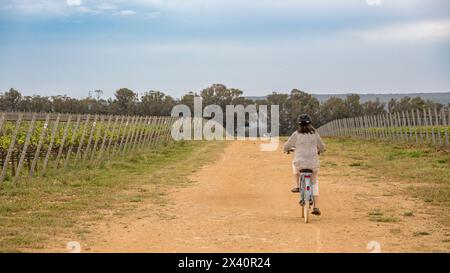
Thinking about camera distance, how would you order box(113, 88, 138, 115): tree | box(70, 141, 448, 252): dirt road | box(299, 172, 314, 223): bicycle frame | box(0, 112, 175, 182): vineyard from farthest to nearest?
box(113, 88, 138, 115): tree → box(0, 112, 175, 182): vineyard → box(299, 172, 314, 223): bicycle frame → box(70, 141, 448, 252): dirt road

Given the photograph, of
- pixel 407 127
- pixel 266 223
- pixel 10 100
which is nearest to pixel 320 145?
pixel 266 223

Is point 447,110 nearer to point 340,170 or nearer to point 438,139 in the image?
point 438,139

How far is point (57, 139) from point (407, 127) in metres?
24.1

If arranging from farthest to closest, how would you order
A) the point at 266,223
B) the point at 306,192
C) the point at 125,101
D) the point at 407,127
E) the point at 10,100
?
the point at 125,101 → the point at 10,100 → the point at 407,127 → the point at 306,192 → the point at 266,223

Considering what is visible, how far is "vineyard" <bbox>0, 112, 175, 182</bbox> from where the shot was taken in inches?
666

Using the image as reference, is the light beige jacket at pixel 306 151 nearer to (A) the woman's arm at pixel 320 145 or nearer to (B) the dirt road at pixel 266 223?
(A) the woman's arm at pixel 320 145

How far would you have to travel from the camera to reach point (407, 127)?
39.8 m

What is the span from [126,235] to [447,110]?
23.1 meters

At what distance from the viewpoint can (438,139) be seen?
3039cm

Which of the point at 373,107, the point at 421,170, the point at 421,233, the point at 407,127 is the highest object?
the point at 373,107

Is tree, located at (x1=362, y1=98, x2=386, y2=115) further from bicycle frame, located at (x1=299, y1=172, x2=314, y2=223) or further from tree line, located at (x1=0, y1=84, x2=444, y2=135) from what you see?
bicycle frame, located at (x1=299, y1=172, x2=314, y2=223)

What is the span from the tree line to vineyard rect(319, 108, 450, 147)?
5242cm

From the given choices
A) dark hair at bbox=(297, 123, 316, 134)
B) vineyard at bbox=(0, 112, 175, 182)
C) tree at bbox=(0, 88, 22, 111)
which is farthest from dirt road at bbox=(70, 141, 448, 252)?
tree at bbox=(0, 88, 22, 111)

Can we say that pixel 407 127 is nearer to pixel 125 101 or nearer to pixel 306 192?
pixel 306 192
